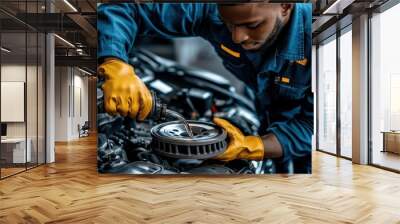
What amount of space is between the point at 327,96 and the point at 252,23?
5.31 meters

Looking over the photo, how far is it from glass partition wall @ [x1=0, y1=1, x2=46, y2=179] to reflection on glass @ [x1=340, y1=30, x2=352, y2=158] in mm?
6833

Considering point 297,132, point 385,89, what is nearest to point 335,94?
point 385,89

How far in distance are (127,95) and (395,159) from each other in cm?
533

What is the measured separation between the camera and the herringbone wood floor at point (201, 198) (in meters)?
3.90

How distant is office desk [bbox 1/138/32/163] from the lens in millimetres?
6497

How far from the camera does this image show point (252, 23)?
6266mm

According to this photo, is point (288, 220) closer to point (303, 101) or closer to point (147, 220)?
point (147, 220)

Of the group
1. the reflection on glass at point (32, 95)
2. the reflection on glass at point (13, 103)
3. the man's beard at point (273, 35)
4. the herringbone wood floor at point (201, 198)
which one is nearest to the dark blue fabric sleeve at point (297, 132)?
the herringbone wood floor at point (201, 198)

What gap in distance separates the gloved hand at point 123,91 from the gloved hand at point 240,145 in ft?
4.15

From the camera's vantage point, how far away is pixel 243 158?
627 cm

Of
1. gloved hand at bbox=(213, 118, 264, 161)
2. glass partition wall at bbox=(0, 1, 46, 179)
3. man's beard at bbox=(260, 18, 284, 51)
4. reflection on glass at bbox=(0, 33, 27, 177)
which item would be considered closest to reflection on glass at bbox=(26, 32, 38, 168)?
glass partition wall at bbox=(0, 1, 46, 179)

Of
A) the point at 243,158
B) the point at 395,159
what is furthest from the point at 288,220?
the point at 395,159

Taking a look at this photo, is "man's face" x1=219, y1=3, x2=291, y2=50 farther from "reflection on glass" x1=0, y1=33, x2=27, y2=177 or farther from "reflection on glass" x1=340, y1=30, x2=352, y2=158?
"reflection on glass" x1=0, y1=33, x2=27, y2=177

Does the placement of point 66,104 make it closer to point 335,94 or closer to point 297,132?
point 335,94
